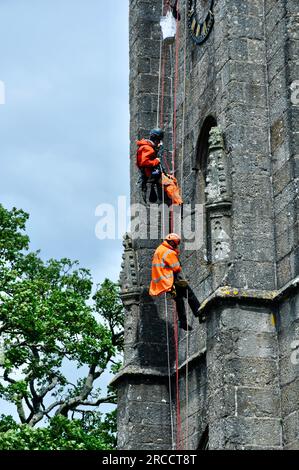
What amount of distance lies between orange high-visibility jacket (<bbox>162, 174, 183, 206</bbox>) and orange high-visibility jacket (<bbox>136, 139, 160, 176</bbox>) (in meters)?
0.29

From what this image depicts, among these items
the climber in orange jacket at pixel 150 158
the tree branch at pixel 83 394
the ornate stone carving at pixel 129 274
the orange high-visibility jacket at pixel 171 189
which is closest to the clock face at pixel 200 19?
the climber in orange jacket at pixel 150 158

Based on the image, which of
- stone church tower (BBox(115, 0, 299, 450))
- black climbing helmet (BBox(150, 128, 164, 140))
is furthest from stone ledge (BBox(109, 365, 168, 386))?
black climbing helmet (BBox(150, 128, 164, 140))

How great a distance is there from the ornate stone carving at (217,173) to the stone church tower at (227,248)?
18 millimetres

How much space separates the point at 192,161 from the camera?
19062 millimetres

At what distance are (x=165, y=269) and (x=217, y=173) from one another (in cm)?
160

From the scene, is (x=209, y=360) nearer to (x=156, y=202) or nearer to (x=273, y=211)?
(x=273, y=211)

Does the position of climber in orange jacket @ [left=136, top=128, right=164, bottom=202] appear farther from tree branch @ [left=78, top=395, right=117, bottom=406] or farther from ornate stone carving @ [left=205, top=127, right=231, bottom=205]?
tree branch @ [left=78, top=395, right=117, bottom=406]

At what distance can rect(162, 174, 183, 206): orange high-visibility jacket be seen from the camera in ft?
62.4

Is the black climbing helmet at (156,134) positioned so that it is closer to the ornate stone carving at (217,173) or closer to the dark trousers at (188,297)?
the ornate stone carving at (217,173)

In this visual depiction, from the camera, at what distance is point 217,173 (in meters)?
16.6

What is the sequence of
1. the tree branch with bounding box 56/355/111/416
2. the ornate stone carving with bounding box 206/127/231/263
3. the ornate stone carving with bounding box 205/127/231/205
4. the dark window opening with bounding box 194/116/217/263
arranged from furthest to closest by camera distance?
the tree branch with bounding box 56/355/111/416 → the dark window opening with bounding box 194/116/217/263 → the ornate stone carving with bounding box 205/127/231/205 → the ornate stone carving with bounding box 206/127/231/263

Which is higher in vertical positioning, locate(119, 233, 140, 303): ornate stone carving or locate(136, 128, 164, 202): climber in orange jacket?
locate(136, 128, 164, 202): climber in orange jacket
